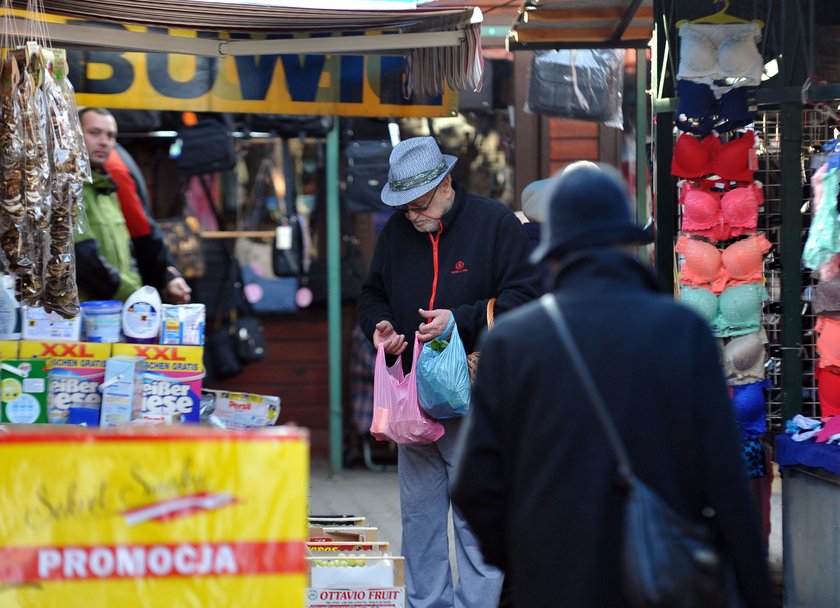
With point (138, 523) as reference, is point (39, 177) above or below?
above

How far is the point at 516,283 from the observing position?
5285 mm

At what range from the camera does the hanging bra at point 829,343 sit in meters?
5.38

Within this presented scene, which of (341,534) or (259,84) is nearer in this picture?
(341,534)

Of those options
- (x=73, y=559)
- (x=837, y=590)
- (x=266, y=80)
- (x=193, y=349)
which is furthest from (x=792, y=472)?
(x=73, y=559)

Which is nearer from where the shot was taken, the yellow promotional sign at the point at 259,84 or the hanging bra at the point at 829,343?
the hanging bra at the point at 829,343

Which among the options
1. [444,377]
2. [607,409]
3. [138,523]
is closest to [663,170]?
[444,377]

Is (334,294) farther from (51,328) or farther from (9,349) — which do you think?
(9,349)

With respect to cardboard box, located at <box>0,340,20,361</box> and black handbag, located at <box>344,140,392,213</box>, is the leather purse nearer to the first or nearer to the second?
cardboard box, located at <box>0,340,20,361</box>

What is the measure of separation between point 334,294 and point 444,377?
4273mm

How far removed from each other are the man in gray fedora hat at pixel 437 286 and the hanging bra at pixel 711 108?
3.63 ft

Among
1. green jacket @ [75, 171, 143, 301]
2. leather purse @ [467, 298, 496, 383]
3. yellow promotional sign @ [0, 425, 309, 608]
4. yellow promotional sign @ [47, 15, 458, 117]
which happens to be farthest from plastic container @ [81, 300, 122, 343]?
yellow promotional sign @ [0, 425, 309, 608]

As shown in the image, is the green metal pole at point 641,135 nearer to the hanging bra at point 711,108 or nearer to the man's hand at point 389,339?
the hanging bra at point 711,108

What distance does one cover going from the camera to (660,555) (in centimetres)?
274

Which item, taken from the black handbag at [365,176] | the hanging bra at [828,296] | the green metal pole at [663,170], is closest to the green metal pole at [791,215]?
the hanging bra at [828,296]
